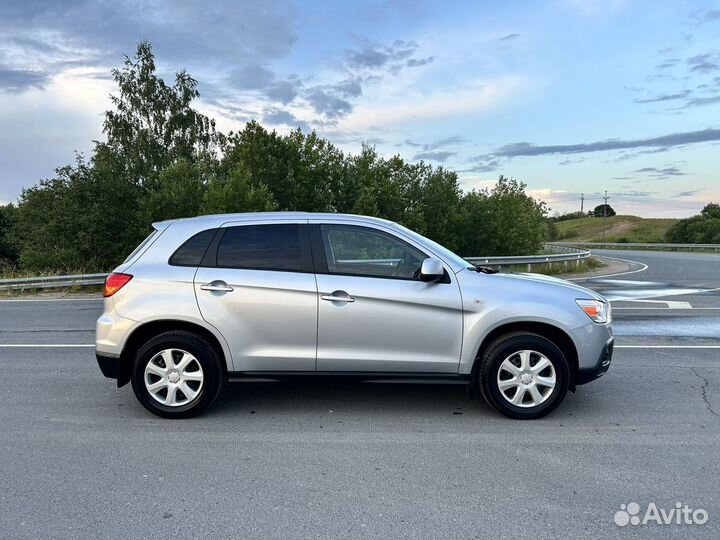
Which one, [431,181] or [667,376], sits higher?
[431,181]

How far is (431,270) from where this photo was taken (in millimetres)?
4434

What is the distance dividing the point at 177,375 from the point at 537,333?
10.3 feet

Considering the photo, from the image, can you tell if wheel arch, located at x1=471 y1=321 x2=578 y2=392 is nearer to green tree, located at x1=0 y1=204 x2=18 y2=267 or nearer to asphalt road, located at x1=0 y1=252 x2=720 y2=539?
asphalt road, located at x1=0 y1=252 x2=720 y2=539

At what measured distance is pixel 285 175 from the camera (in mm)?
22422

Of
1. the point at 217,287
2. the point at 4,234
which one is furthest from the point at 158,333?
the point at 4,234

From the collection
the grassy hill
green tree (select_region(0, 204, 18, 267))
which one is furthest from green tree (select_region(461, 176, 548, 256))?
the grassy hill

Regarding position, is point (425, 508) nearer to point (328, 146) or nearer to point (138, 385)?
point (138, 385)

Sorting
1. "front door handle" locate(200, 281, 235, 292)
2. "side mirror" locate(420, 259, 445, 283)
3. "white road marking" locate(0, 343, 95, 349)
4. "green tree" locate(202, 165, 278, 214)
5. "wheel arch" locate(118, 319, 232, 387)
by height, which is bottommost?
"white road marking" locate(0, 343, 95, 349)

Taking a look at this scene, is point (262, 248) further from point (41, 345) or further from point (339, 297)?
point (41, 345)

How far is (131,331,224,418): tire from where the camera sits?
182 inches

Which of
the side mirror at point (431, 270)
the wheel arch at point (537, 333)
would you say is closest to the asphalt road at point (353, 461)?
the wheel arch at point (537, 333)

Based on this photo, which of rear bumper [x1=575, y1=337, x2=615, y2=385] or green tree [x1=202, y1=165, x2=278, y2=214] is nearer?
rear bumper [x1=575, y1=337, x2=615, y2=385]

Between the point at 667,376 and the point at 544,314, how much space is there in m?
2.61

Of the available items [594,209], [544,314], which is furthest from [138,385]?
[594,209]
